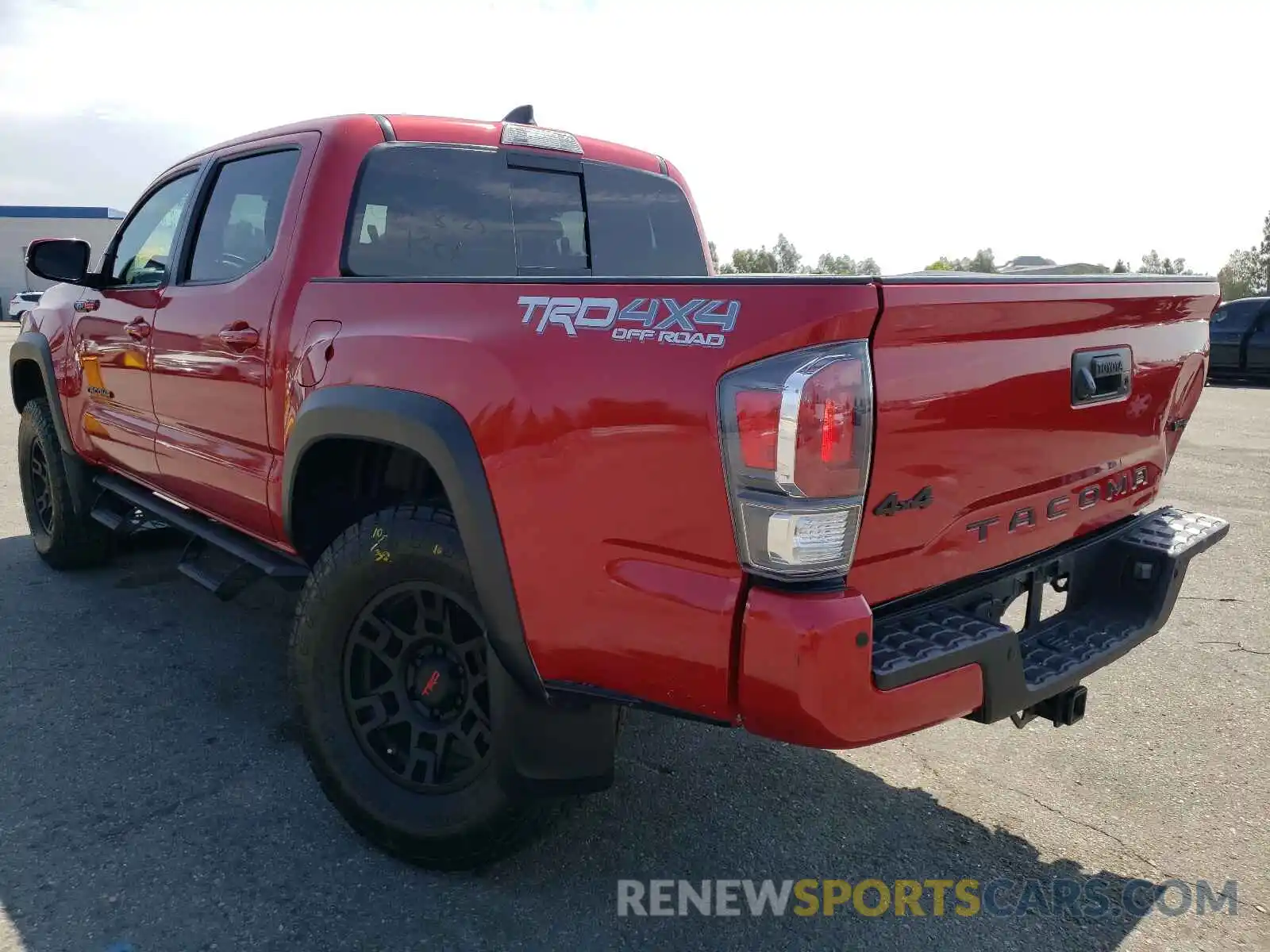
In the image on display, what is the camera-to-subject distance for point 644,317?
1.98m

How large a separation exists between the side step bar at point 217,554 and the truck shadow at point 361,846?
512 mm

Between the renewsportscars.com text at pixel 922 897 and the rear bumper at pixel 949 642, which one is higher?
the rear bumper at pixel 949 642

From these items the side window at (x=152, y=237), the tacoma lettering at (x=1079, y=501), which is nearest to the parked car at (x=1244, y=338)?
the tacoma lettering at (x=1079, y=501)

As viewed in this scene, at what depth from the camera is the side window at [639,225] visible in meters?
3.76

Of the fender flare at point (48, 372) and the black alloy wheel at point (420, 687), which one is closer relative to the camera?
the black alloy wheel at point (420, 687)

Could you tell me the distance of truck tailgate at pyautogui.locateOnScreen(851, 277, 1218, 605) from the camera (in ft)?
6.36

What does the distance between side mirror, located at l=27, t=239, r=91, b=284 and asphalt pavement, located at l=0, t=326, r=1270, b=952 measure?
5.12ft

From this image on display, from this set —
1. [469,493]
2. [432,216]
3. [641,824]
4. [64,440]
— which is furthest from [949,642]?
[64,440]

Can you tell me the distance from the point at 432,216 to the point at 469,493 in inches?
53.8

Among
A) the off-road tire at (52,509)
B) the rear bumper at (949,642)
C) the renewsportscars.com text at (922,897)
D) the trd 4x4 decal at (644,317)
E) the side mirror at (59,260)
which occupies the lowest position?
the renewsportscars.com text at (922,897)

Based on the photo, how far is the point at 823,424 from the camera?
1806mm

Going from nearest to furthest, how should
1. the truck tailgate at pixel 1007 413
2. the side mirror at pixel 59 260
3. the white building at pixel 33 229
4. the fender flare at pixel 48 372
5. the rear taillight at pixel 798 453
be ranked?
the rear taillight at pixel 798 453
the truck tailgate at pixel 1007 413
the side mirror at pixel 59 260
the fender flare at pixel 48 372
the white building at pixel 33 229

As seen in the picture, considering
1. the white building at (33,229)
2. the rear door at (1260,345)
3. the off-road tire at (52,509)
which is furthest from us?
the white building at (33,229)

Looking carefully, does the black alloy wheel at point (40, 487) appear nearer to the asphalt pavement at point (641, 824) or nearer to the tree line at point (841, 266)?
the asphalt pavement at point (641, 824)
